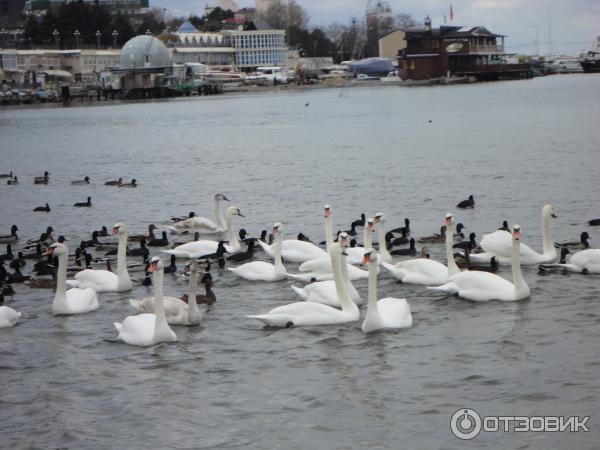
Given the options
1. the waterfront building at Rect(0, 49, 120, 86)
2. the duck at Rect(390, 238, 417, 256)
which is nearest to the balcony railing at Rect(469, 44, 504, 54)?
the waterfront building at Rect(0, 49, 120, 86)

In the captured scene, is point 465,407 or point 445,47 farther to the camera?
point 445,47

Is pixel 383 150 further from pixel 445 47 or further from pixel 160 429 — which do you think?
pixel 445 47

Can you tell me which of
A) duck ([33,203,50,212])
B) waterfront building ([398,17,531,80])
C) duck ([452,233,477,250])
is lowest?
duck ([452,233,477,250])

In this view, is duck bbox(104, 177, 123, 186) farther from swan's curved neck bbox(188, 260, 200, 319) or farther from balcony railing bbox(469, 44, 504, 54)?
balcony railing bbox(469, 44, 504, 54)

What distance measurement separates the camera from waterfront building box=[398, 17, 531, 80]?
153 m

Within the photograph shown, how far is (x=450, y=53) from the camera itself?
506 feet

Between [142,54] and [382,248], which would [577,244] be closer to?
[382,248]

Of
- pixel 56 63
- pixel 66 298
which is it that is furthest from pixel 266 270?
pixel 56 63

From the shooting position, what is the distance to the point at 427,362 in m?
12.1

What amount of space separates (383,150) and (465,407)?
37174mm

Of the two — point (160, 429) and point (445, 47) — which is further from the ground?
point (445, 47)

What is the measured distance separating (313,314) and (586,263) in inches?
176

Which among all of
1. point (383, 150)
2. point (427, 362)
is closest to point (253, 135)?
point (383, 150)

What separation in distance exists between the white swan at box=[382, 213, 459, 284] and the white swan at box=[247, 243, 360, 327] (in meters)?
2.12
